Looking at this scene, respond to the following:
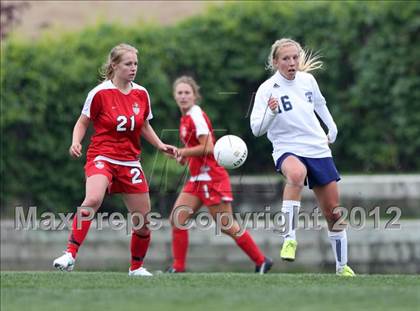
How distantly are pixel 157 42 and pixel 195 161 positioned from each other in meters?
4.79

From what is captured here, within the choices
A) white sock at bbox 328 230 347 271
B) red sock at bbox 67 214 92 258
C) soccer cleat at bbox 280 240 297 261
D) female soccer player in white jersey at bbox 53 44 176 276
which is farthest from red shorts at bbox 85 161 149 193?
white sock at bbox 328 230 347 271

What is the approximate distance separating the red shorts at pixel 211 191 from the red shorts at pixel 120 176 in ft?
8.37

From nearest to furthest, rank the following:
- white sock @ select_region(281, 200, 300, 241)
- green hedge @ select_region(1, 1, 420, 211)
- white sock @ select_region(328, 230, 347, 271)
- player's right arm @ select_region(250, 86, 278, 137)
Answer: white sock @ select_region(281, 200, 300, 241) < player's right arm @ select_region(250, 86, 278, 137) < white sock @ select_region(328, 230, 347, 271) < green hedge @ select_region(1, 1, 420, 211)

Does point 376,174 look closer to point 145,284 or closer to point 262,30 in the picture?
point 262,30

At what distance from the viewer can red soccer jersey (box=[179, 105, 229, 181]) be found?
12.9 metres

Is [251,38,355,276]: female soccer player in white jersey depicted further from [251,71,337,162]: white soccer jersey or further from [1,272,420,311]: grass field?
[1,272,420,311]: grass field

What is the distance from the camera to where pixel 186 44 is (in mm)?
17703

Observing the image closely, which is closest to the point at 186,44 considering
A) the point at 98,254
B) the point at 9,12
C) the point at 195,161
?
the point at 9,12

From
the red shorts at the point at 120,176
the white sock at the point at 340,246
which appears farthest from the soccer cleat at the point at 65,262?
the white sock at the point at 340,246

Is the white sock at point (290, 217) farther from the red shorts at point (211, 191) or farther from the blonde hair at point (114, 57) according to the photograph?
the red shorts at point (211, 191)

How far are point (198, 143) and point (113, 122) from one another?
2.73m

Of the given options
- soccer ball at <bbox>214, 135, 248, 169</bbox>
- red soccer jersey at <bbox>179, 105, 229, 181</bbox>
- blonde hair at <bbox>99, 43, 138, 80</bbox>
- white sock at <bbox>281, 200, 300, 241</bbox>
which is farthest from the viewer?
red soccer jersey at <bbox>179, 105, 229, 181</bbox>

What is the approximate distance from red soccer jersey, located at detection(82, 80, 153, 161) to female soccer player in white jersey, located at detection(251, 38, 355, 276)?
42.2 inches

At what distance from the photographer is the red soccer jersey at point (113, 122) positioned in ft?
33.9
